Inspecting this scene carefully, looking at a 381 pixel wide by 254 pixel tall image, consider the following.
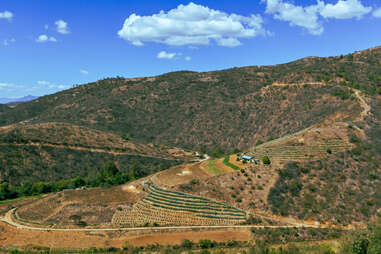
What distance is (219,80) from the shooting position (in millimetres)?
146750

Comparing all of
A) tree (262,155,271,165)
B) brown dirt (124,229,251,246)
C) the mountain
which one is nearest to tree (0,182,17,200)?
the mountain

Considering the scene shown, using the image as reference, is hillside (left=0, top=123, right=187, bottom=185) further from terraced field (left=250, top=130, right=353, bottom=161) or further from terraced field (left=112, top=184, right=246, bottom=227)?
terraced field (left=250, top=130, right=353, bottom=161)

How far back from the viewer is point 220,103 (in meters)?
128

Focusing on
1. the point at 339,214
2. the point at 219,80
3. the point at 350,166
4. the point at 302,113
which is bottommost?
the point at 339,214

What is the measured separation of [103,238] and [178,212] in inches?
470

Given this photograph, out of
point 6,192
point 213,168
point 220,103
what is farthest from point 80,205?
point 220,103

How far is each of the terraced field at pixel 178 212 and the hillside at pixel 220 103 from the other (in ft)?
165

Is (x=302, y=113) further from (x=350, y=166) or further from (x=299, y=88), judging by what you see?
(x=350, y=166)

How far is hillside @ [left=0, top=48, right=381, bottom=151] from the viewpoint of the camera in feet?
329

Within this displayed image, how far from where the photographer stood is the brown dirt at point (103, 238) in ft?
138

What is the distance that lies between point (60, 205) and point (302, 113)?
3025 inches

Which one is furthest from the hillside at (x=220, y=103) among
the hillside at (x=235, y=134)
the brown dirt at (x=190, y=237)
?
the brown dirt at (x=190, y=237)

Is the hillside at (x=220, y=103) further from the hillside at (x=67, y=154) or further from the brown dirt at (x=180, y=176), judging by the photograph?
the brown dirt at (x=180, y=176)

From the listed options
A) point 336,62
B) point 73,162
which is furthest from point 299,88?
point 73,162
